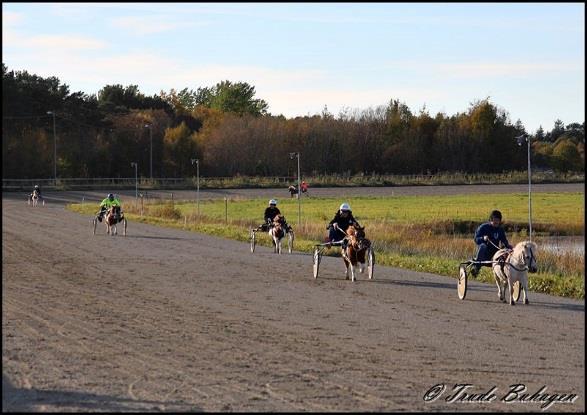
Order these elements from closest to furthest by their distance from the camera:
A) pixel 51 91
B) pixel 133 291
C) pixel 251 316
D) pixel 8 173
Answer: pixel 251 316 < pixel 133 291 < pixel 8 173 < pixel 51 91

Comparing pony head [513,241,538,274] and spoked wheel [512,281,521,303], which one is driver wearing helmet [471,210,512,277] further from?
pony head [513,241,538,274]

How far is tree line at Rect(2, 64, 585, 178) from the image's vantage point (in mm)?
93438

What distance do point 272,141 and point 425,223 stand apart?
5837 centimetres

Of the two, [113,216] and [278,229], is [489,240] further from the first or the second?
[113,216]

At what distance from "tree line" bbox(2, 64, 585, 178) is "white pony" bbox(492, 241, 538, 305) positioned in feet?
253

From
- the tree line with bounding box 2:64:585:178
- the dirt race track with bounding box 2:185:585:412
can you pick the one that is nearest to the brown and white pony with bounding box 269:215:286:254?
the dirt race track with bounding box 2:185:585:412

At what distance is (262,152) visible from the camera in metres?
101

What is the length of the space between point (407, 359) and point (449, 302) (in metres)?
5.63

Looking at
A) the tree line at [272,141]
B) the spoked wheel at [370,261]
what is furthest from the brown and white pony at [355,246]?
the tree line at [272,141]

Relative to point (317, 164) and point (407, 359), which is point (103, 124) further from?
point (407, 359)

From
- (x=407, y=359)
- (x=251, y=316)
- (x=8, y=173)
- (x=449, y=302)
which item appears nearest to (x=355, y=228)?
(x=449, y=302)

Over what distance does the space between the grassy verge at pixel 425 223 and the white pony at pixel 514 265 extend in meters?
2.00

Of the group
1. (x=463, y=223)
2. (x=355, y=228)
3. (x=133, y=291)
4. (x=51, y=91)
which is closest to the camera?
(x=133, y=291)

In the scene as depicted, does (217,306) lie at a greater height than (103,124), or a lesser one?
lesser
